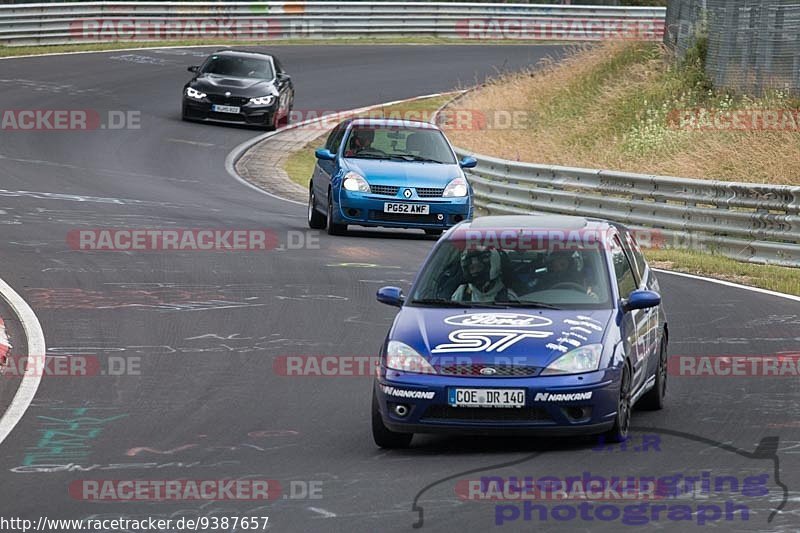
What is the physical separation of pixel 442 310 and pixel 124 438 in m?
2.11

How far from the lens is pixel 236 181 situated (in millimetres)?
28312

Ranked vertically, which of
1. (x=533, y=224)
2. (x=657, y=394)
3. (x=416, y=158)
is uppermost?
(x=533, y=224)

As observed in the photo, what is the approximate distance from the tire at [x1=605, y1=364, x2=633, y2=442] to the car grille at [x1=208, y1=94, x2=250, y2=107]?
1008 inches

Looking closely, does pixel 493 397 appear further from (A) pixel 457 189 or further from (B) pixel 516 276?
(A) pixel 457 189

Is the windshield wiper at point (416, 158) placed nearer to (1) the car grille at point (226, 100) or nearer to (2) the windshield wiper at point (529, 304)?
(2) the windshield wiper at point (529, 304)

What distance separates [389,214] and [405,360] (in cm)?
1153

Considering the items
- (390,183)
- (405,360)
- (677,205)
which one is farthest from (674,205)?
(405,360)

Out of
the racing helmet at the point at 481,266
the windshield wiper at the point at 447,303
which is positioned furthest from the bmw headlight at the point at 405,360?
the racing helmet at the point at 481,266

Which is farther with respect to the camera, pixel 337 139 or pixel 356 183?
pixel 337 139

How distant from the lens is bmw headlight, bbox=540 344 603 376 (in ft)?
30.5

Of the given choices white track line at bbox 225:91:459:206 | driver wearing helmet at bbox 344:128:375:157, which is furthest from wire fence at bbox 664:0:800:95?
driver wearing helmet at bbox 344:128:375:157

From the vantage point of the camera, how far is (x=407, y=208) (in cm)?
2094

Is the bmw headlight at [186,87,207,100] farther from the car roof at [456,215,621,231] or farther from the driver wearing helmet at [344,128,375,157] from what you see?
the car roof at [456,215,621,231]

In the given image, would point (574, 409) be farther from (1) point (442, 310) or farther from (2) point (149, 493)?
(2) point (149, 493)
